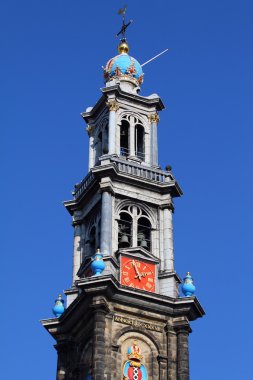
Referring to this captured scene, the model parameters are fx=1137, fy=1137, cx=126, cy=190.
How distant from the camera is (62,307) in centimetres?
6231

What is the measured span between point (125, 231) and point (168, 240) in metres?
2.45

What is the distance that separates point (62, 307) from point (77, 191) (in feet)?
24.5

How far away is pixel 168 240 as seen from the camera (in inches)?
2496

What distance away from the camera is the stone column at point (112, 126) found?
65.8 metres

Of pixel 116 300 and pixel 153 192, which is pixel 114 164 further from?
pixel 116 300

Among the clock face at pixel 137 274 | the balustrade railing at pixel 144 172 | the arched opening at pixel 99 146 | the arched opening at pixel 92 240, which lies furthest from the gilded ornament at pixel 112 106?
the clock face at pixel 137 274

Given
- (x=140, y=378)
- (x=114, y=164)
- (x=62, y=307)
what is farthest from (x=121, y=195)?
(x=140, y=378)

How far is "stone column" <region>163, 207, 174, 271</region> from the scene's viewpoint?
62.4 m

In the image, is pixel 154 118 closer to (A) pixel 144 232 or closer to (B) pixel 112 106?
(B) pixel 112 106

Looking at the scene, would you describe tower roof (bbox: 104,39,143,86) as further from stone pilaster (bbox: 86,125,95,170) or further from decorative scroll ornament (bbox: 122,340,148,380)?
decorative scroll ornament (bbox: 122,340,148,380)

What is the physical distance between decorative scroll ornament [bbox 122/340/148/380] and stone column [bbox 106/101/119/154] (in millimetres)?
12647

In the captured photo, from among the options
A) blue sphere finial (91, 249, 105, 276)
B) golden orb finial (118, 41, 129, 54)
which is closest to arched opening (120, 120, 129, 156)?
golden orb finial (118, 41, 129, 54)

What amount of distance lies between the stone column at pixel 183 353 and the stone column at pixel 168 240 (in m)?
4.11

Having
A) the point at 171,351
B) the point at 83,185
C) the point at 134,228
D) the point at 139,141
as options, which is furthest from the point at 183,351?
the point at 139,141
